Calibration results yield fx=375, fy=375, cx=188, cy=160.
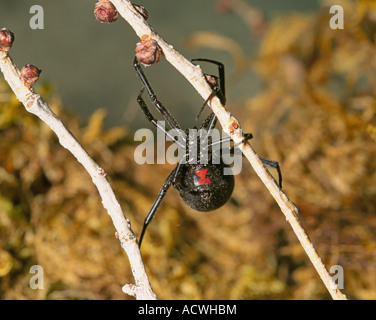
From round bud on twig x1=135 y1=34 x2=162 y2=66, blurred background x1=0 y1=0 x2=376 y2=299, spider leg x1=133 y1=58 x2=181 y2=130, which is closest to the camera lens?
round bud on twig x1=135 y1=34 x2=162 y2=66

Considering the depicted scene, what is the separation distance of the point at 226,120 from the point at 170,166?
57 centimetres

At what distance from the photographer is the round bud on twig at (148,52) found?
32cm

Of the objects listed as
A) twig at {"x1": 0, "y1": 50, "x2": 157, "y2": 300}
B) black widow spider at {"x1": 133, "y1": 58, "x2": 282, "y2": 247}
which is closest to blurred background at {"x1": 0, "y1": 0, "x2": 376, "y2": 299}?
black widow spider at {"x1": 133, "y1": 58, "x2": 282, "y2": 247}

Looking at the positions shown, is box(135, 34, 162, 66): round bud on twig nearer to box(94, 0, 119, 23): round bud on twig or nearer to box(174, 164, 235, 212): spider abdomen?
box(94, 0, 119, 23): round bud on twig

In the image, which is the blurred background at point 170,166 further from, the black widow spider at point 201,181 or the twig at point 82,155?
the twig at point 82,155

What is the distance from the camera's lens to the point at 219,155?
56 cm

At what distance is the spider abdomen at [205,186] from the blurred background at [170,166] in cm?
23

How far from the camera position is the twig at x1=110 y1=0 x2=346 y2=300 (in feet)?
1.08

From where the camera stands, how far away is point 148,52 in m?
0.32

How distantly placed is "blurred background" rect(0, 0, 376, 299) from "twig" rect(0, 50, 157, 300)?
1.22 feet

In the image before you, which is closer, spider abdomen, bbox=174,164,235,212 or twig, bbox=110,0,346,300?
twig, bbox=110,0,346,300

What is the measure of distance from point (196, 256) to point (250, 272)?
11cm

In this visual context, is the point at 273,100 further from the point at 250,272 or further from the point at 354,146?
the point at 250,272
